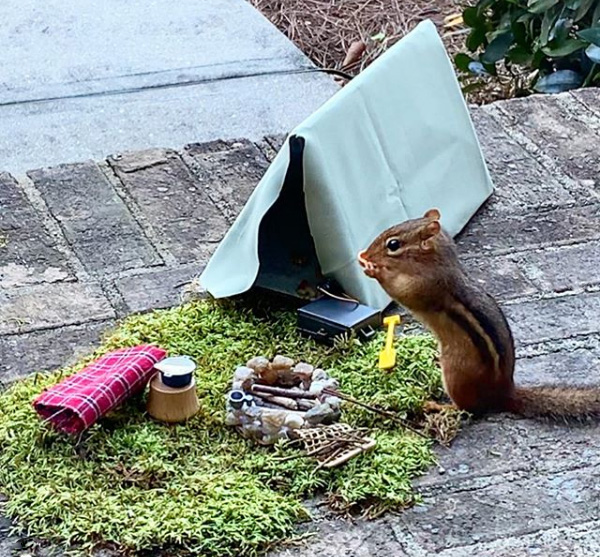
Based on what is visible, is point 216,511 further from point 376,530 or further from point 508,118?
point 508,118

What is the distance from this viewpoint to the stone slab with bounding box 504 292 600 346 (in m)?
2.36

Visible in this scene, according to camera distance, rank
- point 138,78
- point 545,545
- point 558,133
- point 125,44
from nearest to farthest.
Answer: point 545,545, point 558,133, point 138,78, point 125,44

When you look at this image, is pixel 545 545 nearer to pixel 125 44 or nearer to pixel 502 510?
pixel 502 510

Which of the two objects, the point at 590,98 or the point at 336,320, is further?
the point at 590,98

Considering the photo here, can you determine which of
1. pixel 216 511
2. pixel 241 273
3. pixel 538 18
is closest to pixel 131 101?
pixel 538 18

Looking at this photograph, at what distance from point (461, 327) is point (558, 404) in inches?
7.9

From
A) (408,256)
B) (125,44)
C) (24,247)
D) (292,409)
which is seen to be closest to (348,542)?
(292,409)

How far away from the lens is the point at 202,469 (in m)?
1.95

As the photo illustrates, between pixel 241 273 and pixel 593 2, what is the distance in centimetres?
193

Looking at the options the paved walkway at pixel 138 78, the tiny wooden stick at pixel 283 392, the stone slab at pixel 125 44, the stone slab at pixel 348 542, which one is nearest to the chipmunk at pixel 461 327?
the tiny wooden stick at pixel 283 392

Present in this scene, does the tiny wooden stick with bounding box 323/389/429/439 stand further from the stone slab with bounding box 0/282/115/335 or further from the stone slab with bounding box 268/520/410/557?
the stone slab with bounding box 0/282/115/335

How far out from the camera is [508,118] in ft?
10.6

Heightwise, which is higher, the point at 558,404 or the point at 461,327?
the point at 461,327

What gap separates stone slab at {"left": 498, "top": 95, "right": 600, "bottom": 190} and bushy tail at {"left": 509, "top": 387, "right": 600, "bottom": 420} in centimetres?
86
